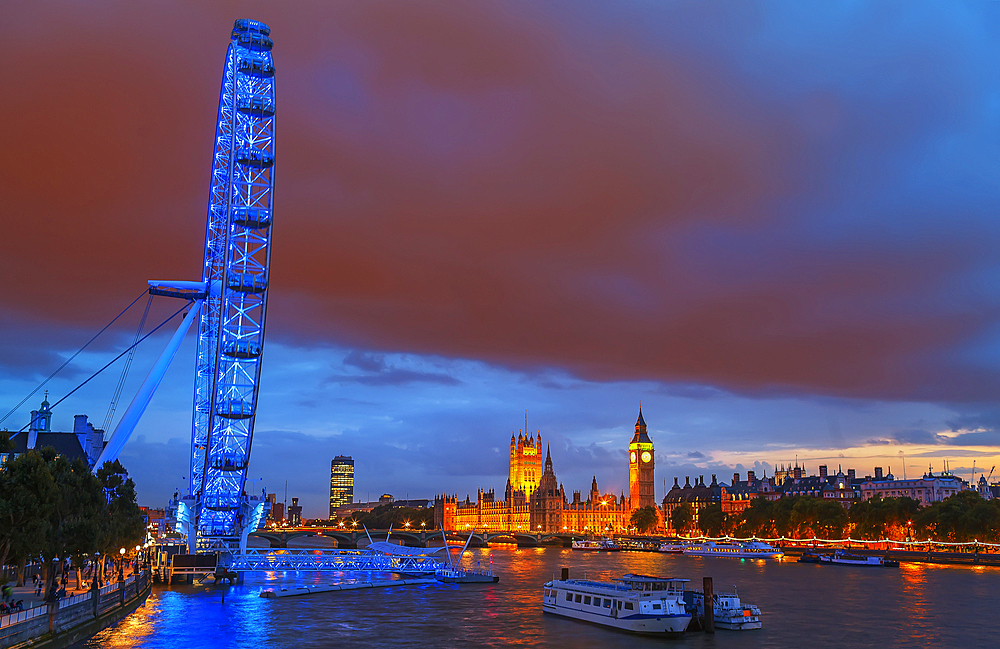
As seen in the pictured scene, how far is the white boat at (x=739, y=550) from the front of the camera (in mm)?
135875

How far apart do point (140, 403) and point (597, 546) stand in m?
144

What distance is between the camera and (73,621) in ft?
133

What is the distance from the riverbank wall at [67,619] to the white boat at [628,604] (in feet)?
85.8

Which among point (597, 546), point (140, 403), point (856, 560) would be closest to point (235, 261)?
point (140, 403)

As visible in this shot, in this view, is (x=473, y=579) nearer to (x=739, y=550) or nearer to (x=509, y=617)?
(x=509, y=617)

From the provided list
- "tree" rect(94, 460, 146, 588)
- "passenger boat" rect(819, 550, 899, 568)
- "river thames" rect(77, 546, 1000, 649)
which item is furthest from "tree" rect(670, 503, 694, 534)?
"tree" rect(94, 460, 146, 588)

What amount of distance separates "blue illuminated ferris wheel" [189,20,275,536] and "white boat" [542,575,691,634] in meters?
26.3

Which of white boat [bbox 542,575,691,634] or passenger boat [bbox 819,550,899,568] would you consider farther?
passenger boat [bbox 819,550,899,568]

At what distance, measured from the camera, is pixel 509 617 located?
57125 mm

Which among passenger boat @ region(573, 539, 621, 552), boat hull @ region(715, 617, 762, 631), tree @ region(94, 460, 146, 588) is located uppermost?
tree @ region(94, 460, 146, 588)

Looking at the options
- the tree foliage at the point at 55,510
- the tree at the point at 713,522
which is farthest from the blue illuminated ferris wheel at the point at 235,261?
the tree at the point at 713,522

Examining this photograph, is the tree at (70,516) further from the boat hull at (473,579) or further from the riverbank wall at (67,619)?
the boat hull at (473,579)

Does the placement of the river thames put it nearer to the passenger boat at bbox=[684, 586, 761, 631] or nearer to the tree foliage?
the passenger boat at bbox=[684, 586, 761, 631]

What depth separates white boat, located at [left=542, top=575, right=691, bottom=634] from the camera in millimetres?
47781
